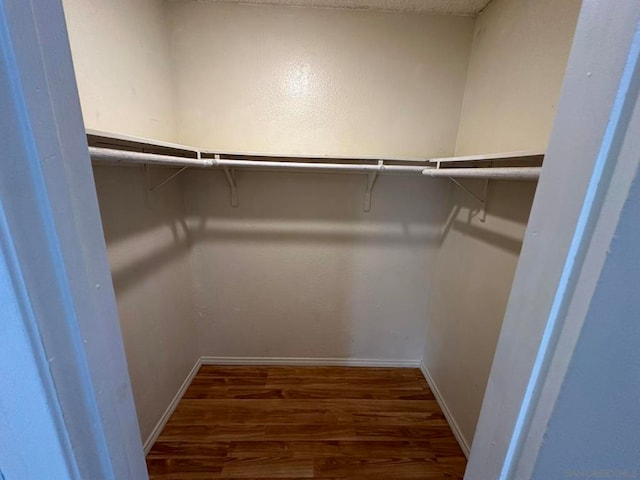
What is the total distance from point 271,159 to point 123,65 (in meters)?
0.75

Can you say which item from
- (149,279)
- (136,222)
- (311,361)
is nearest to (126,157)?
(136,222)

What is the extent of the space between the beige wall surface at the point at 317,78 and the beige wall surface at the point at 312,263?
0.77ft

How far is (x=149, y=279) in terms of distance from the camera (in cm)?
127

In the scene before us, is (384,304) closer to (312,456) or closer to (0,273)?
(312,456)

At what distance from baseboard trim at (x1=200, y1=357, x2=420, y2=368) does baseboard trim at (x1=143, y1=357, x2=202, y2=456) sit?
0.34 ft

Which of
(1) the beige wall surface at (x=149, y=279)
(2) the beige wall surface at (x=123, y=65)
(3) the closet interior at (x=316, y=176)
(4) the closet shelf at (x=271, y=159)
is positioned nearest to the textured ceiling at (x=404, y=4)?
(3) the closet interior at (x=316, y=176)

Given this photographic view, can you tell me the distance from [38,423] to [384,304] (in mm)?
1708

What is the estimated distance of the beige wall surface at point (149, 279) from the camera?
3.47 ft

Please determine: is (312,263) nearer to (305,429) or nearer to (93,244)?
(305,429)

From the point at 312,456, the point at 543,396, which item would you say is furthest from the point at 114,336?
the point at 312,456

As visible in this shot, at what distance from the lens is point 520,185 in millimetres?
1057

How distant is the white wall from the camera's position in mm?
966

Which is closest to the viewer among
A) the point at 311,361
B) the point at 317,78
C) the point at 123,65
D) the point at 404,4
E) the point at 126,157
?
the point at 126,157

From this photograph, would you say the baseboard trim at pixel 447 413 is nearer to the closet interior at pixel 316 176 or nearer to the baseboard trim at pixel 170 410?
the closet interior at pixel 316 176
